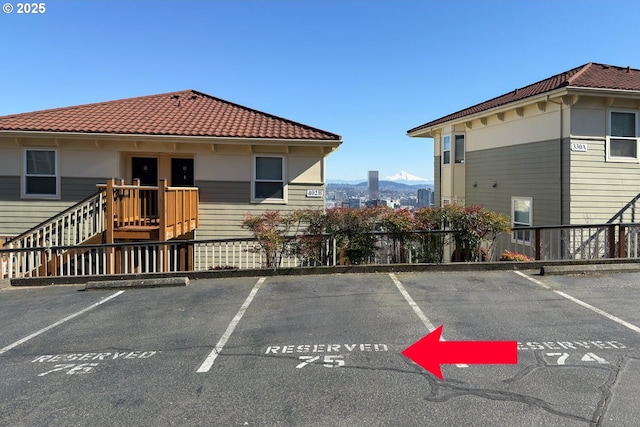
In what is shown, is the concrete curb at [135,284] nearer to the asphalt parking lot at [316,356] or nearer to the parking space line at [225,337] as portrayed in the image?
the asphalt parking lot at [316,356]

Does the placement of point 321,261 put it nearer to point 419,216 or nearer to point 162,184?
point 419,216

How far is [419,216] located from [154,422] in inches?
296

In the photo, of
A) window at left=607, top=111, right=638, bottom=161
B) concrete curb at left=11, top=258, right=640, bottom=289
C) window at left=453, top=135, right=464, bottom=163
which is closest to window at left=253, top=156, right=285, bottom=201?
concrete curb at left=11, top=258, right=640, bottom=289

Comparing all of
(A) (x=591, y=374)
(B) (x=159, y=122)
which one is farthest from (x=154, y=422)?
(B) (x=159, y=122)

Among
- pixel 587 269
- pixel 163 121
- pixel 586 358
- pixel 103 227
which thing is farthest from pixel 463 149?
pixel 586 358

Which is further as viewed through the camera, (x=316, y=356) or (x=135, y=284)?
(x=135, y=284)

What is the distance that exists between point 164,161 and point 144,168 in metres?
0.73

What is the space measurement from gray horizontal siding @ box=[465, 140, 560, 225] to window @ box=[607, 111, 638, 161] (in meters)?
1.74

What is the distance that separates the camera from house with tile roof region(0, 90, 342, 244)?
1265 cm

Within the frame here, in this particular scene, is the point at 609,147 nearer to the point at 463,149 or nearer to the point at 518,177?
the point at 518,177

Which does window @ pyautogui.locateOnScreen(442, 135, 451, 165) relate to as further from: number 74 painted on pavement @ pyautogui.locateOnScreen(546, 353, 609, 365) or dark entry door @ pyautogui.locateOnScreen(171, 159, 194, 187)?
number 74 painted on pavement @ pyautogui.locateOnScreen(546, 353, 609, 365)

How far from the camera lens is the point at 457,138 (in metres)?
18.8

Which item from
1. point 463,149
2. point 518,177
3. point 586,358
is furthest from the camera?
point 463,149

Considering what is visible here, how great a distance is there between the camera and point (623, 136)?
13.0 meters
